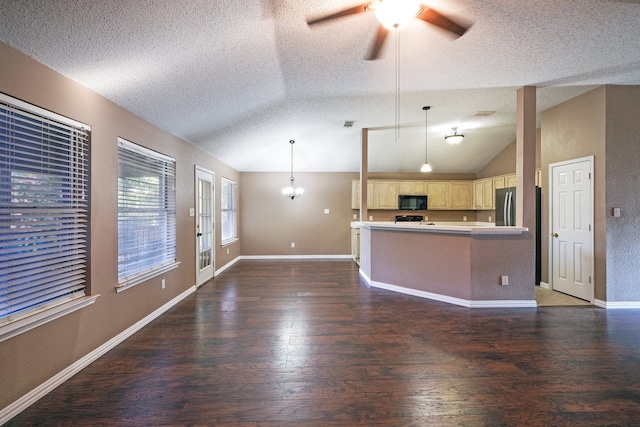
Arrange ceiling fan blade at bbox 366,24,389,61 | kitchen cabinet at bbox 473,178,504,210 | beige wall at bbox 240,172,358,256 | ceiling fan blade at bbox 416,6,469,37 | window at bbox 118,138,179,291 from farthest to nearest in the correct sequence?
beige wall at bbox 240,172,358,256, kitchen cabinet at bbox 473,178,504,210, window at bbox 118,138,179,291, ceiling fan blade at bbox 366,24,389,61, ceiling fan blade at bbox 416,6,469,37

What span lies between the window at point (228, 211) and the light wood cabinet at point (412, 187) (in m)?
4.16

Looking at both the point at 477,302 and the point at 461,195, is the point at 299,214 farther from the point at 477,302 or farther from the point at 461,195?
the point at 477,302

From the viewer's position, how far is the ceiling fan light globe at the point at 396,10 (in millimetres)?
1728

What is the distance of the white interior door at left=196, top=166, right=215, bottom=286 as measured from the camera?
193 inches

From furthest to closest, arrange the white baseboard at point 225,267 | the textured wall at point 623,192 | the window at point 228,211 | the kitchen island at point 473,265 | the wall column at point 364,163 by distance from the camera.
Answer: the window at point 228,211
the white baseboard at point 225,267
the wall column at point 364,163
the kitchen island at point 473,265
the textured wall at point 623,192

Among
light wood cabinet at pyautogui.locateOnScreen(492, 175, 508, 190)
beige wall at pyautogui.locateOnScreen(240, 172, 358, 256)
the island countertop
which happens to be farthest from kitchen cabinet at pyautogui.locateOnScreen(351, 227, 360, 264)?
light wood cabinet at pyautogui.locateOnScreen(492, 175, 508, 190)

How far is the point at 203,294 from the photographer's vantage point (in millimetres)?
4500

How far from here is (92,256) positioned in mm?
2508

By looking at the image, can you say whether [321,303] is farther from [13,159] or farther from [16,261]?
[13,159]

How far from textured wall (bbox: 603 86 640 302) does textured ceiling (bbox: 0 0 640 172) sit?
15.3 inches

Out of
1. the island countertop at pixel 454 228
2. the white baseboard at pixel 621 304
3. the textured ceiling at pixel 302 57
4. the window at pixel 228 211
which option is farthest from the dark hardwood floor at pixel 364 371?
the window at pixel 228 211

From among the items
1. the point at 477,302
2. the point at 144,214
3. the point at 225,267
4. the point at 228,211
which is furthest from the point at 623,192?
the point at 228,211

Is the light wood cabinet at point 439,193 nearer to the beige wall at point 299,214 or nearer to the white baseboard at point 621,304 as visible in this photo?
the beige wall at point 299,214

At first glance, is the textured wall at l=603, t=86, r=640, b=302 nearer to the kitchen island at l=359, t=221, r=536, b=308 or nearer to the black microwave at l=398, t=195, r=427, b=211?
the kitchen island at l=359, t=221, r=536, b=308
